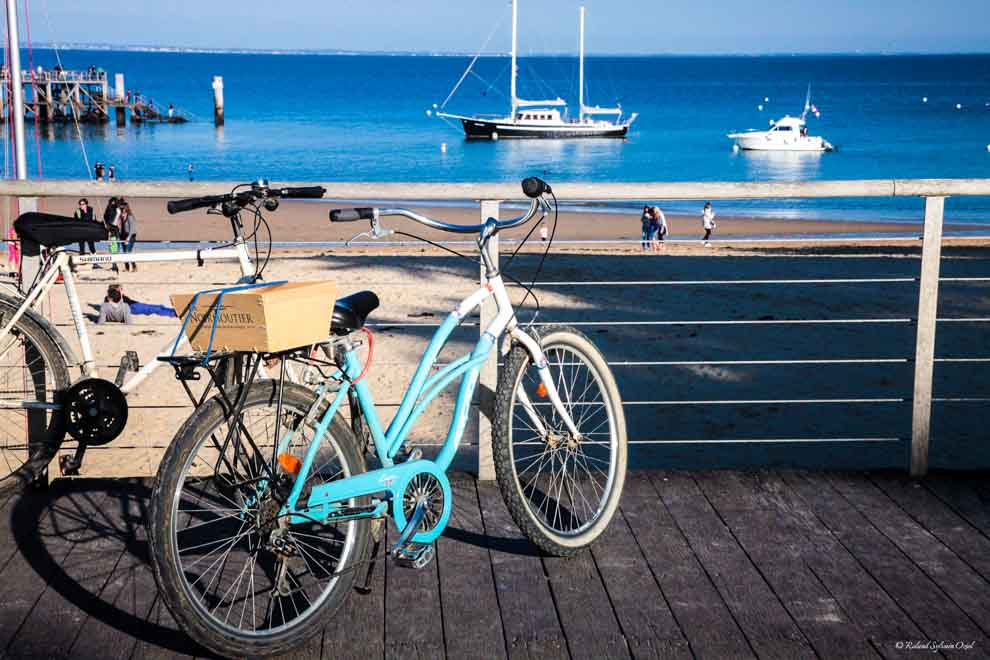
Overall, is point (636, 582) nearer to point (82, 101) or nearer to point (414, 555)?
point (414, 555)

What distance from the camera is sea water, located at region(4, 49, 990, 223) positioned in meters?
43.8

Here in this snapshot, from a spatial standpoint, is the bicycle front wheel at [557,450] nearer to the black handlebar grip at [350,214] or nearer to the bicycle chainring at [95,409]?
the black handlebar grip at [350,214]

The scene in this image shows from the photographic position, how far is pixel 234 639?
111 inches

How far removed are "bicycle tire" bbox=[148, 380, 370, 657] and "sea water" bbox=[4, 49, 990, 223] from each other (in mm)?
9284

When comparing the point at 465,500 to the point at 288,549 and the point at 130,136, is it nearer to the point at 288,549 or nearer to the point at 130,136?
the point at 288,549

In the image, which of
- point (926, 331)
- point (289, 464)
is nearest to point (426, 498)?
point (289, 464)

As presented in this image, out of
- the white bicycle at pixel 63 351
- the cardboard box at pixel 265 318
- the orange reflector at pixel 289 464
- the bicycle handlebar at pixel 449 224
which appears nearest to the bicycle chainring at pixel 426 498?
the orange reflector at pixel 289 464

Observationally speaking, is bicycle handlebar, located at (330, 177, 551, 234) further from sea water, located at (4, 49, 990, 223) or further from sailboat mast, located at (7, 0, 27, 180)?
sea water, located at (4, 49, 990, 223)

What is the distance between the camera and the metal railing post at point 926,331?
4.15 m

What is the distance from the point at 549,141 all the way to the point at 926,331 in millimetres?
56386

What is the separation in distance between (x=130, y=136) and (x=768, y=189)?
5869 centimetres

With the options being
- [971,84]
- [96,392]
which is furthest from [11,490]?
[971,84]

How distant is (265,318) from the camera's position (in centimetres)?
273

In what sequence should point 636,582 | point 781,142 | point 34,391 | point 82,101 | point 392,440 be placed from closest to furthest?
point 392,440 → point 636,582 → point 34,391 → point 781,142 → point 82,101
